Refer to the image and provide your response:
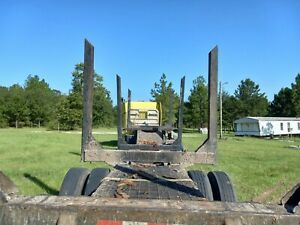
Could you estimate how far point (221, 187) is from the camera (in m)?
4.59

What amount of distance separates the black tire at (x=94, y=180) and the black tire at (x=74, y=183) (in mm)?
75

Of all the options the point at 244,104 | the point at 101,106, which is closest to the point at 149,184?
the point at 101,106

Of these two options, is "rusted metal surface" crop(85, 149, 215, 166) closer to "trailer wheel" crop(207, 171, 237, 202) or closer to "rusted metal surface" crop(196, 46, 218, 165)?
"rusted metal surface" crop(196, 46, 218, 165)

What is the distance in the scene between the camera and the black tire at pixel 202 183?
14.8 feet

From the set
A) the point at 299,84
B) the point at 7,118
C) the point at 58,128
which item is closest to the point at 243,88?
the point at 299,84

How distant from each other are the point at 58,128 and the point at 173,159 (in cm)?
7040

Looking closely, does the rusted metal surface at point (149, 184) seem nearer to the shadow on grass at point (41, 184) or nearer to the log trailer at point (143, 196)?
the log trailer at point (143, 196)

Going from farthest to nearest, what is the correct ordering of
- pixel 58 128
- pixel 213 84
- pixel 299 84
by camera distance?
pixel 299 84
pixel 58 128
pixel 213 84

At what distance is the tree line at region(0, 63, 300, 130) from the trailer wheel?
61.3 meters

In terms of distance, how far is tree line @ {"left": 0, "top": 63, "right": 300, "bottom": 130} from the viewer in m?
69.2

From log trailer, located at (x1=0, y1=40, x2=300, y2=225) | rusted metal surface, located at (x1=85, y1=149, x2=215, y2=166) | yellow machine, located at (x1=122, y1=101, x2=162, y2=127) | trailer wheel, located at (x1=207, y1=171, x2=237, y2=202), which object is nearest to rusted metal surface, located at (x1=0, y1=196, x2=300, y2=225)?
log trailer, located at (x1=0, y1=40, x2=300, y2=225)

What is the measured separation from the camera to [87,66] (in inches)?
156

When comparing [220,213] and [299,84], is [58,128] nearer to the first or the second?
[299,84]

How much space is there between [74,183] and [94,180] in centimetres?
24
